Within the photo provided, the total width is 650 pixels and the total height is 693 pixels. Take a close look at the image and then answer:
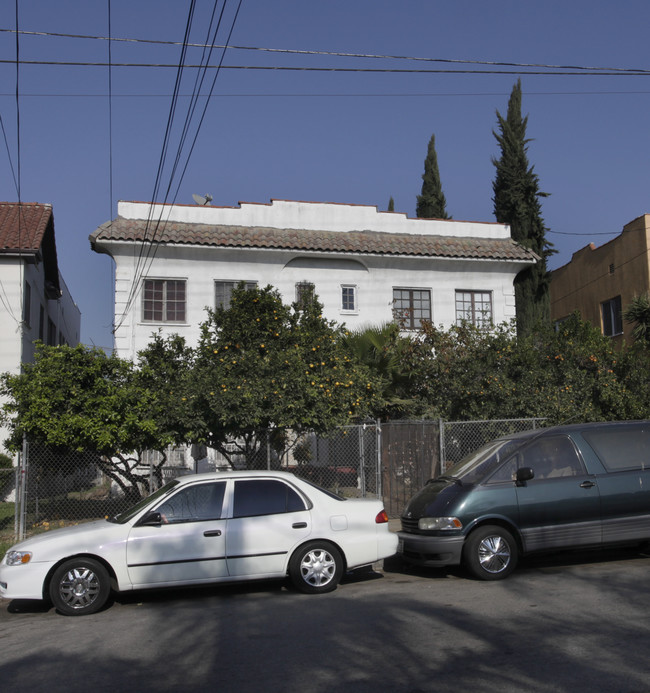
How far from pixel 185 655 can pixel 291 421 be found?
Result: 6160mm

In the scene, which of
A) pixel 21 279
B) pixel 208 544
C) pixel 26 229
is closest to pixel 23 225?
pixel 26 229

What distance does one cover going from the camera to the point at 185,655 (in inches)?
228

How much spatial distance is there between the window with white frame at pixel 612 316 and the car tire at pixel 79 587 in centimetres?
2308

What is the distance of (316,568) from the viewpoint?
26.4 feet

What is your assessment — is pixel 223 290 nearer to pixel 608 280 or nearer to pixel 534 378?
pixel 534 378

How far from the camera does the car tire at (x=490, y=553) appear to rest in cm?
845

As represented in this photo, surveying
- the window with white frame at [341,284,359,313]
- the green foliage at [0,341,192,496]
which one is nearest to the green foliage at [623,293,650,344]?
the window with white frame at [341,284,359,313]

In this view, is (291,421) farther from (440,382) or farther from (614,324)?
(614,324)

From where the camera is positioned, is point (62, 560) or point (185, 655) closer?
point (185, 655)

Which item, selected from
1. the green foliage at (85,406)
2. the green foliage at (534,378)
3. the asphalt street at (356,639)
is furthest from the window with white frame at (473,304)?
the asphalt street at (356,639)

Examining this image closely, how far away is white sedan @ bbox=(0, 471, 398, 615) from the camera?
7512 millimetres

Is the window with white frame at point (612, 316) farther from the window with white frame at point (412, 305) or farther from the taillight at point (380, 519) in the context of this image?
the taillight at point (380, 519)

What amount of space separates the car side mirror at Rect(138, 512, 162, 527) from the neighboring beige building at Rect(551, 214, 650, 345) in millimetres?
18006

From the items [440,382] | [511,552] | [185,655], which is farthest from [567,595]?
[440,382]
